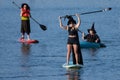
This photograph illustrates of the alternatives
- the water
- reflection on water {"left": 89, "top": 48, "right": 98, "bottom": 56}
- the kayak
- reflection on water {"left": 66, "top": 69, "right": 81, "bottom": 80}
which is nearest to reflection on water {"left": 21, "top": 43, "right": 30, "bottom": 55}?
the water

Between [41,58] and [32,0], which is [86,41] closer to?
[41,58]

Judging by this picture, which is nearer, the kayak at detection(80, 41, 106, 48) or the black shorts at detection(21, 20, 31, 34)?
the kayak at detection(80, 41, 106, 48)

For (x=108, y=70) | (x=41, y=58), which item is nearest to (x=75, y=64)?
(x=108, y=70)

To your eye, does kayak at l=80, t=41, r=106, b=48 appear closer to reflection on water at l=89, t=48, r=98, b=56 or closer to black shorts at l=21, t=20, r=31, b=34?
reflection on water at l=89, t=48, r=98, b=56

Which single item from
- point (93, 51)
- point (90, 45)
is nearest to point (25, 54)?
point (93, 51)

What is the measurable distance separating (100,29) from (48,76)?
16.6 meters

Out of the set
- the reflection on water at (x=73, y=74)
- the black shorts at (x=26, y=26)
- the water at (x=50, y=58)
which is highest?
the black shorts at (x=26, y=26)

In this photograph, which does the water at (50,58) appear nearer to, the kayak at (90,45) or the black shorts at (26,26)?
the kayak at (90,45)

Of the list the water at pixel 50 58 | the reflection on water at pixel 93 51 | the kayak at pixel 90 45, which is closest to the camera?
the water at pixel 50 58

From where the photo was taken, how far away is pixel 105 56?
21703 mm

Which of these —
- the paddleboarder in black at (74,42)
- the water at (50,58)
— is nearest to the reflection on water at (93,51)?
the water at (50,58)

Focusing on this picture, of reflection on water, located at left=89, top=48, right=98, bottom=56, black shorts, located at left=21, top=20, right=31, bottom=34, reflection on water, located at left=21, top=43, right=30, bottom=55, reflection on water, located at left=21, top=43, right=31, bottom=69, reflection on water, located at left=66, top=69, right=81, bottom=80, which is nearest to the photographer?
reflection on water, located at left=66, top=69, right=81, bottom=80

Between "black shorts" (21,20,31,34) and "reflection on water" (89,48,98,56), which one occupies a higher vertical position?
"black shorts" (21,20,31,34)

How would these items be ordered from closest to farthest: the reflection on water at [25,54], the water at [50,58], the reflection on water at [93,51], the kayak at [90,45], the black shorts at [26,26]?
1. the water at [50,58]
2. the reflection on water at [25,54]
3. the reflection on water at [93,51]
4. the kayak at [90,45]
5. the black shorts at [26,26]
